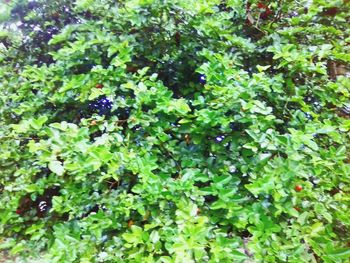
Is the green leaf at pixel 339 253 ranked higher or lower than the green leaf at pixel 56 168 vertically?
lower

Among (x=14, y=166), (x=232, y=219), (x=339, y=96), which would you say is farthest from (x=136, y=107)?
(x=339, y=96)

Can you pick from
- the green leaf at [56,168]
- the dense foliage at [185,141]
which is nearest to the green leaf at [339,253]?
the dense foliage at [185,141]

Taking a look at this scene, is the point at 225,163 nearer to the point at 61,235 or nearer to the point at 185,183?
the point at 185,183

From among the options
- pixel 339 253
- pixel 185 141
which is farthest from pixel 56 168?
pixel 339 253

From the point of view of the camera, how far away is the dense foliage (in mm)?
1065

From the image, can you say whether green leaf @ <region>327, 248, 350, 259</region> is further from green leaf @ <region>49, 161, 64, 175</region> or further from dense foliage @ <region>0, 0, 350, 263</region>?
green leaf @ <region>49, 161, 64, 175</region>

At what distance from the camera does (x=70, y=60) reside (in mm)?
1383

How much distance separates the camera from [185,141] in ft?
4.20

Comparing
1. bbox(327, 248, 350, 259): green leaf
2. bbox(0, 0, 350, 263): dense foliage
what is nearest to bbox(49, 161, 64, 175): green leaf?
bbox(0, 0, 350, 263): dense foliage

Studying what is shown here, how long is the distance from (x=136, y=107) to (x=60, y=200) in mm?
490

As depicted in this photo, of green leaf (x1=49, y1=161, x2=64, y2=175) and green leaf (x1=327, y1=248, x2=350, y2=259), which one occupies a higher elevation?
Answer: green leaf (x1=49, y1=161, x2=64, y2=175)

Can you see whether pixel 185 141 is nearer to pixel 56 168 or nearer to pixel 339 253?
pixel 56 168

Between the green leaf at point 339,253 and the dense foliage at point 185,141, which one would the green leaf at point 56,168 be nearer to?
the dense foliage at point 185,141

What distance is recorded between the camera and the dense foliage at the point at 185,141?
3.50 feet
